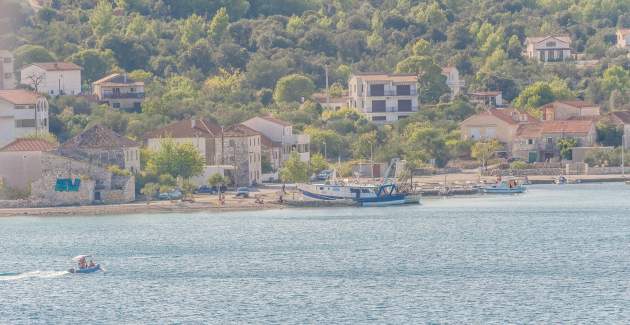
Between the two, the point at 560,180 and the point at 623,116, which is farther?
the point at 623,116

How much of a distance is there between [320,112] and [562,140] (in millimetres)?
25771


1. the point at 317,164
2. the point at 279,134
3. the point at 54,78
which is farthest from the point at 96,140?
the point at 54,78

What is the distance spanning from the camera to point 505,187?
4437 inches

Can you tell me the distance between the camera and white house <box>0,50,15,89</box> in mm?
138375

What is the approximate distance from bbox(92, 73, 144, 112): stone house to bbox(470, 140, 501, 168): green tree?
31414mm

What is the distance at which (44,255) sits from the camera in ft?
251

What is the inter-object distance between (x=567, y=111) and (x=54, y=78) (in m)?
45.5

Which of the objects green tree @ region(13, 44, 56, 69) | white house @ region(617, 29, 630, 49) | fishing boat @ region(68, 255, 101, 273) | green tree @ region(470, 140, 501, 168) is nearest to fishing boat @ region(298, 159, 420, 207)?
green tree @ region(470, 140, 501, 168)

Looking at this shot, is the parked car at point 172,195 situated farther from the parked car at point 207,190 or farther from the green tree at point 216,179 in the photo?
the parked car at point 207,190

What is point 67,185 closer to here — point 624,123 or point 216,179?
point 216,179

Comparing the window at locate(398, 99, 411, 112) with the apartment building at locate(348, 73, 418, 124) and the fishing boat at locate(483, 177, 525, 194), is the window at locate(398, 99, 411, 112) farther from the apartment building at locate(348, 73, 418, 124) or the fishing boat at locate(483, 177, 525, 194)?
the fishing boat at locate(483, 177, 525, 194)

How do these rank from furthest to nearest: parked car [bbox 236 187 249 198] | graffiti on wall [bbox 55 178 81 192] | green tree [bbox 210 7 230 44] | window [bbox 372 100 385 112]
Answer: green tree [bbox 210 7 230 44] < window [bbox 372 100 385 112] < parked car [bbox 236 187 249 198] < graffiti on wall [bbox 55 178 81 192]

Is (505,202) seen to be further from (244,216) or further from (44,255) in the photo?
(44,255)

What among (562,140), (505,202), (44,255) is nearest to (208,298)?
(44,255)
